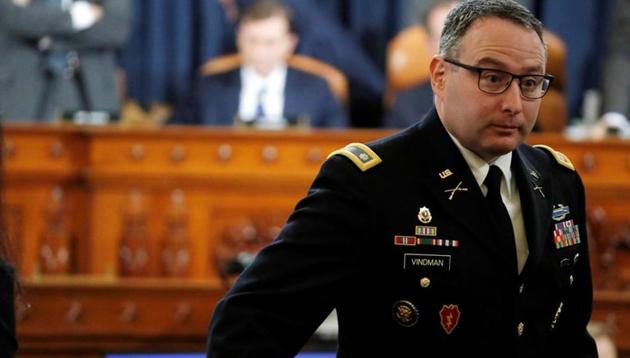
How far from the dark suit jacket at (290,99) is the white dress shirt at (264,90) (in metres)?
0.03

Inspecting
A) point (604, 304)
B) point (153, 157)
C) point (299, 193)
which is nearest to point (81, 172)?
point (153, 157)

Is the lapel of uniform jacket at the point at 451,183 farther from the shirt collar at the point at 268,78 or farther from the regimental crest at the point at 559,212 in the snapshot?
the shirt collar at the point at 268,78

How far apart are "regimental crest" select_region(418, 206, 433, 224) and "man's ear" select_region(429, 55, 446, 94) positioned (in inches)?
9.0

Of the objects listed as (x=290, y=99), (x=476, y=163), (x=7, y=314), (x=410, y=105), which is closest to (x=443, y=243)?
(x=476, y=163)

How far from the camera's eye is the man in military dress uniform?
7.89 ft

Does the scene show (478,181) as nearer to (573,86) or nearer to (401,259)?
(401,259)

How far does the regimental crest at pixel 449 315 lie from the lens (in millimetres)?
2475

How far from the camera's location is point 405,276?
8.13 ft

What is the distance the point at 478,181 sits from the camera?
258 centimetres

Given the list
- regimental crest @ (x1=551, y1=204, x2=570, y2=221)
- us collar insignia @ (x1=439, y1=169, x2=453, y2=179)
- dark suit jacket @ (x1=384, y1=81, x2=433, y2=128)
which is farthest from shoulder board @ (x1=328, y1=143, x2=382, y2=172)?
dark suit jacket @ (x1=384, y1=81, x2=433, y2=128)

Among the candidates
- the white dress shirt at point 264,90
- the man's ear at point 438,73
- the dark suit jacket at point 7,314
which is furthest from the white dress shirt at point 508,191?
the white dress shirt at point 264,90

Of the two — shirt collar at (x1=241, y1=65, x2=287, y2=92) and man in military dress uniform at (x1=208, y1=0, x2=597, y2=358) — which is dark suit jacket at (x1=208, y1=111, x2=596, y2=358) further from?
shirt collar at (x1=241, y1=65, x2=287, y2=92)

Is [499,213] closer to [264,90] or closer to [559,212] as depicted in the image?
[559,212]

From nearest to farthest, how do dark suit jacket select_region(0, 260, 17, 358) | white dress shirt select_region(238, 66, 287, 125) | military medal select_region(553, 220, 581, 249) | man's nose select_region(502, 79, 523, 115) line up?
1. man's nose select_region(502, 79, 523, 115)
2. dark suit jacket select_region(0, 260, 17, 358)
3. military medal select_region(553, 220, 581, 249)
4. white dress shirt select_region(238, 66, 287, 125)
